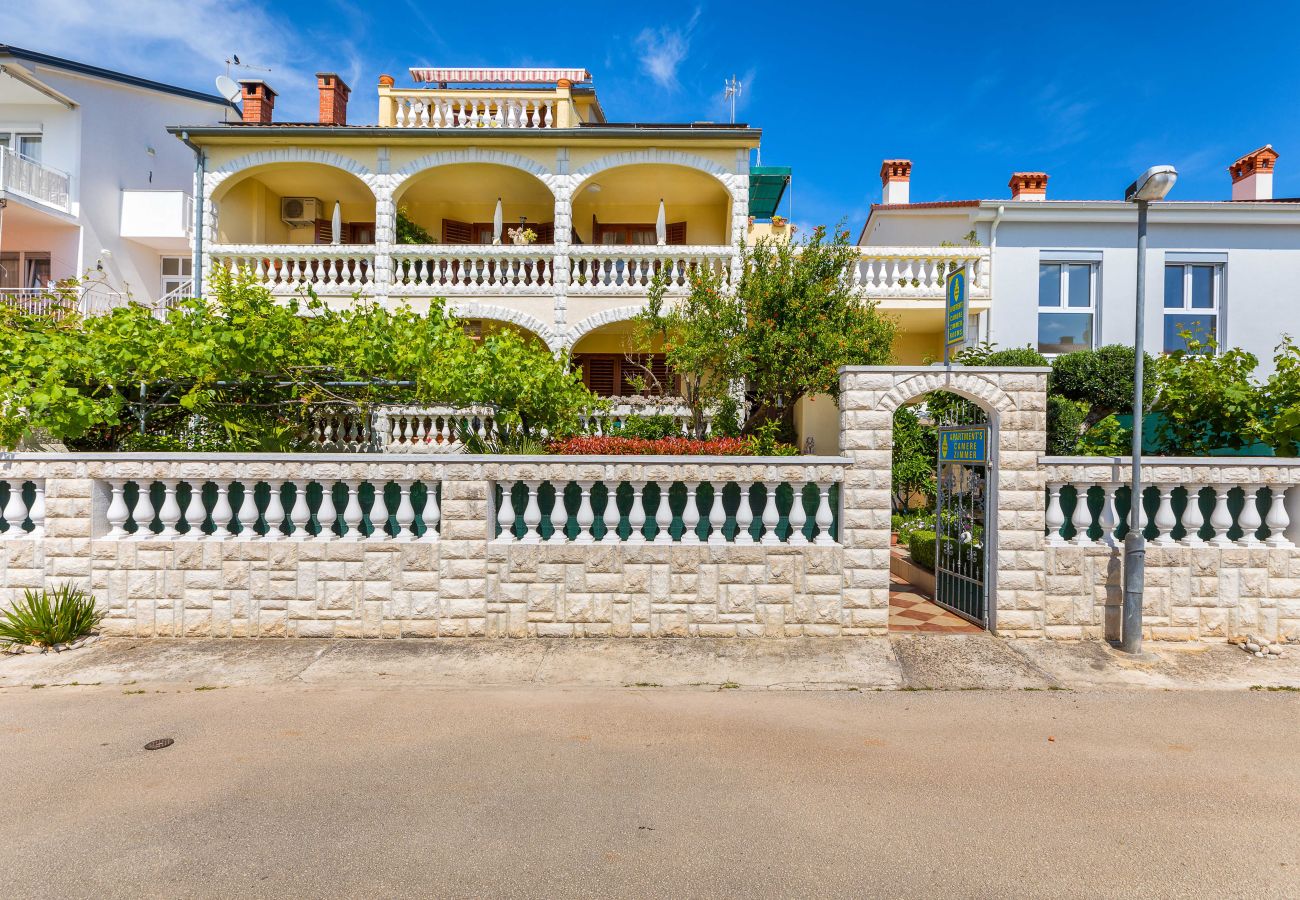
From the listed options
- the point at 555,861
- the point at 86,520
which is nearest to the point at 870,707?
the point at 555,861

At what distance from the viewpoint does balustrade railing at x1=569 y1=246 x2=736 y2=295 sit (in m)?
14.9

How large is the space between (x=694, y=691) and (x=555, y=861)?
227cm

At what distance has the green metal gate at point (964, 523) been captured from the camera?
660 cm

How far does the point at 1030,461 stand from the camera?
6293mm

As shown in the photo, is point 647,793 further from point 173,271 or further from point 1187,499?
point 173,271

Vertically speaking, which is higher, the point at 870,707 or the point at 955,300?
the point at 955,300

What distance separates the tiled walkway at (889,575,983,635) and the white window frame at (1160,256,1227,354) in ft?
38.1

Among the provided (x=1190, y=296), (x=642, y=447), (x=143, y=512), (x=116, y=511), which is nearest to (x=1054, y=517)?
(x=642, y=447)

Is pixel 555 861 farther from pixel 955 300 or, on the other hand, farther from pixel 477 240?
pixel 477 240

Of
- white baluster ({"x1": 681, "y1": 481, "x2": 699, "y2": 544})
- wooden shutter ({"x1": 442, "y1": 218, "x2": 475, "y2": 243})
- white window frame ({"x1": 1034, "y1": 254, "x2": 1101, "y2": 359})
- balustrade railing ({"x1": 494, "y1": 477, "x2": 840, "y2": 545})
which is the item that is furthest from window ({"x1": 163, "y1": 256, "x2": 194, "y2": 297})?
white window frame ({"x1": 1034, "y1": 254, "x2": 1101, "y2": 359})

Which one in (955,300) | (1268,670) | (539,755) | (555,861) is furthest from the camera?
(955,300)

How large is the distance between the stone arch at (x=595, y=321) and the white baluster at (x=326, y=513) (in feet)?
30.1

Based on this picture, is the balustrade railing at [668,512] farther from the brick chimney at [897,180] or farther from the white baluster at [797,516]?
the brick chimney at [897,180]

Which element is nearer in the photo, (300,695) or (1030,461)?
(300,695)
